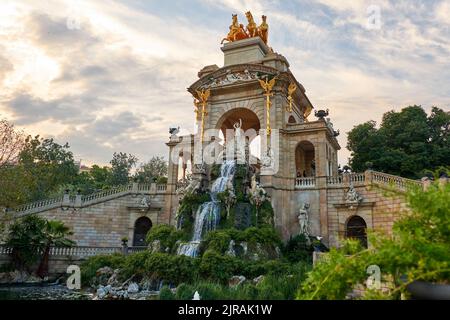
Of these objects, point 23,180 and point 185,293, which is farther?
point 23,180

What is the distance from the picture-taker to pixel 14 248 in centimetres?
1670

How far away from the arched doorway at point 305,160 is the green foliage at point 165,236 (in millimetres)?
12225

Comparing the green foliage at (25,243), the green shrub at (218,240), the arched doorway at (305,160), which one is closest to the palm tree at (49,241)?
the green foliage at (25,243)

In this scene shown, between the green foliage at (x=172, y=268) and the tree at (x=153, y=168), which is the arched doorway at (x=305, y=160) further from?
the tree at (x=153, y=168)

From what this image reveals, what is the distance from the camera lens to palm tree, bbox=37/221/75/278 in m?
17.3

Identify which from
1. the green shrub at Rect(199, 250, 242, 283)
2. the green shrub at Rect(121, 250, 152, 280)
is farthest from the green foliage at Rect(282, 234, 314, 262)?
the green shrub at Rect(121, 250, 152, 280)

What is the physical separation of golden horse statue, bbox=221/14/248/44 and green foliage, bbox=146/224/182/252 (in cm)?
1750

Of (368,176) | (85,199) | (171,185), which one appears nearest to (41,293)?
(85,199)

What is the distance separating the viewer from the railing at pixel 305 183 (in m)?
21.8

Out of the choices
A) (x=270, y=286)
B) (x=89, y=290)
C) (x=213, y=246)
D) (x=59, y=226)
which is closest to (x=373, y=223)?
(x=213, y=246)

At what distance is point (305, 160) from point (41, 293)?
21.0 meters

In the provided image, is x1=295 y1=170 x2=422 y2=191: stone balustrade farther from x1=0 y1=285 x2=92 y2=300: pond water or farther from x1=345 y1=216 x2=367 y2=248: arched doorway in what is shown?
x1=0 y1=285 x2=92 y2=300: pond water

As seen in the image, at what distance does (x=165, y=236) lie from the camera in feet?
62.1

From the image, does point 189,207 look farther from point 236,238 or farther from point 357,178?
point 357,178
